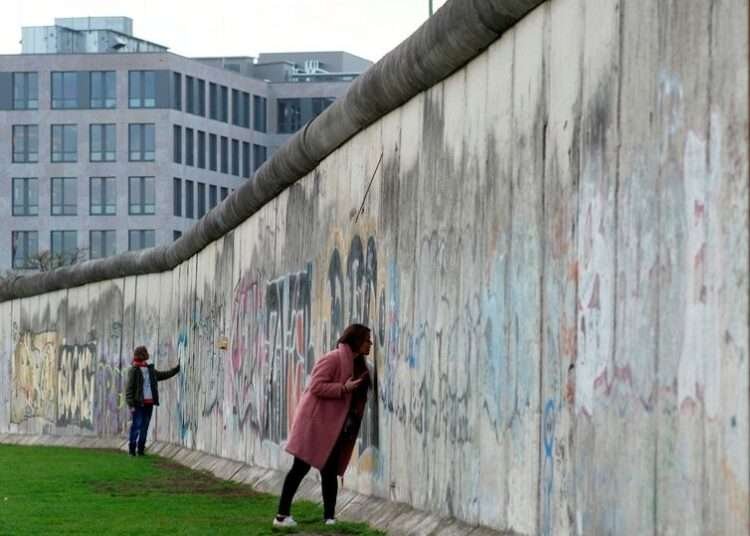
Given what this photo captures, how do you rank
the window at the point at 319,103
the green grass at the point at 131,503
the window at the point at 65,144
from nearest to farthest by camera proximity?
1. the green grass at the point at 131,503
2. the window at the point at 65,144
3. the window at the point at 319,103

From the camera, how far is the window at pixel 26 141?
136000 millimetres

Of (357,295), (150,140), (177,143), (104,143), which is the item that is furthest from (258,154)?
(357,295)

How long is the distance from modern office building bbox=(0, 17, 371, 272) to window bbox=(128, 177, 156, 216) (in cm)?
7

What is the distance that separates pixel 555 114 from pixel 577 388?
1.62m

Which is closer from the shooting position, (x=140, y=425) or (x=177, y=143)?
(x=140, y=425)

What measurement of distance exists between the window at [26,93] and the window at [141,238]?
1110cm

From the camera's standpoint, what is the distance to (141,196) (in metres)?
134

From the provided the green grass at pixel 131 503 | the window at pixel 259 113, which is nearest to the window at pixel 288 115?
the window at pixel 259 113

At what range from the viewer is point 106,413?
3712 centimetres

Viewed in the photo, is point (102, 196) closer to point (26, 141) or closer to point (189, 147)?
point (26, 141)

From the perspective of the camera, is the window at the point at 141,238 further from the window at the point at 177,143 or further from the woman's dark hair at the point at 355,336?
the woman's dark hair at the point at 355,336

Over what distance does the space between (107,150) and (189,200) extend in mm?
6493

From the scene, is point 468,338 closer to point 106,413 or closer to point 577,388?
point 577,388

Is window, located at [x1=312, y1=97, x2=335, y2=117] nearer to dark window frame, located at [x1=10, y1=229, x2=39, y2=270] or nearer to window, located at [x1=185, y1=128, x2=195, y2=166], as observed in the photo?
window, located at [x1=185, y1=128, x2=195, y2=166]
